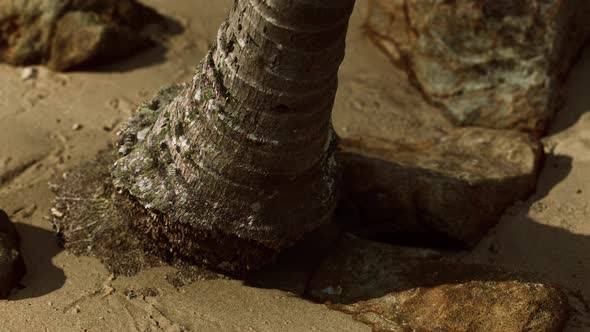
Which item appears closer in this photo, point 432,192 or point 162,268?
point 162,268

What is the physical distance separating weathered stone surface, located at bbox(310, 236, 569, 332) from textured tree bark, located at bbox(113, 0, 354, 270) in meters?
0.37

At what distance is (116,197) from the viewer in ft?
16.1

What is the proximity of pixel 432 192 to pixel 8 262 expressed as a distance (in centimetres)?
244

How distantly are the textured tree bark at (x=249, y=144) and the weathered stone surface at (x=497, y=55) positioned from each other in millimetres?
2082

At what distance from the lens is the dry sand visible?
444cm

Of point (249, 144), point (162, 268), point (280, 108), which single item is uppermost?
point (280, 108)

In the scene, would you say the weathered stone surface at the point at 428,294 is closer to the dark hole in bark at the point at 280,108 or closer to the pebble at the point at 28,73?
the dark hole in bark at the point at 280,108

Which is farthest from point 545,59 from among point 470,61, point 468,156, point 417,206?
point 417,206

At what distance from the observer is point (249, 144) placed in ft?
13.9

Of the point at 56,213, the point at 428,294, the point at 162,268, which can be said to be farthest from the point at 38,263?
the point at 428,294

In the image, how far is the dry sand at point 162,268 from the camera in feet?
14.6

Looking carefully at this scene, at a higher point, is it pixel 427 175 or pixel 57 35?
pixel 427 175

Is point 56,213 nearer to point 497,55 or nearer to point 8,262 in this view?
point 8,262

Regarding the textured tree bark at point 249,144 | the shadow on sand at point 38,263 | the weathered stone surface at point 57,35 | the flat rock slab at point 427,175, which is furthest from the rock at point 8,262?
the weathered stone surface at point 57,35
